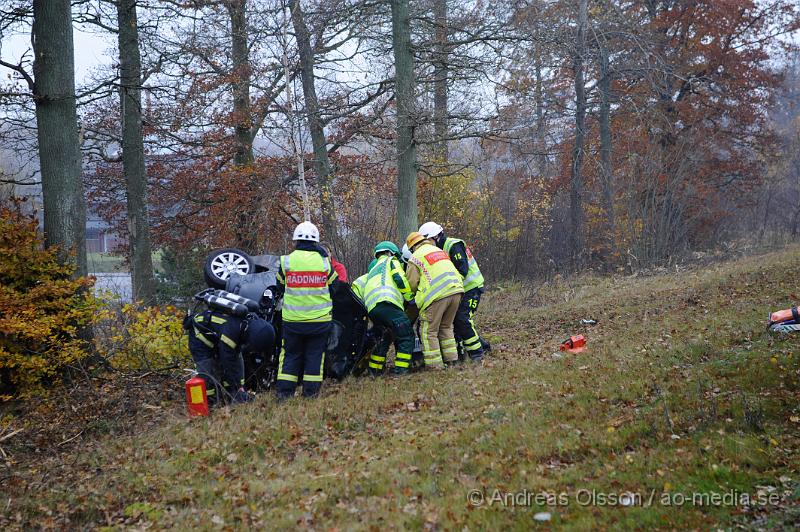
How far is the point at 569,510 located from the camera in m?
4.77

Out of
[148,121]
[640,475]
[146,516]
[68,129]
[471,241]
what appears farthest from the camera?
[471,241]

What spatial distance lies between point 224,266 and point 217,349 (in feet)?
4.13

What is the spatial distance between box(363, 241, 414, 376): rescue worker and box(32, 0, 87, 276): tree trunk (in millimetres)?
4308

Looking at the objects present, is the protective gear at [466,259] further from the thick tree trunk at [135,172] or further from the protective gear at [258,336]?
the thick tree trunk at [135,172]

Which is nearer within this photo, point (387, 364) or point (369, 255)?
point (387, 364)

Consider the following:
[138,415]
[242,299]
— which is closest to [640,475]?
[242,299]

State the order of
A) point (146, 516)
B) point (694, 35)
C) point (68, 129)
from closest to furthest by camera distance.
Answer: point (146, 516)
point (68, 129)
point (694, 35)

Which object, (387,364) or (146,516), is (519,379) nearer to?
(387,364)

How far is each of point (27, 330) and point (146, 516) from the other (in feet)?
12.6

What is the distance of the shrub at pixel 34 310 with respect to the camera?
27.4 feet

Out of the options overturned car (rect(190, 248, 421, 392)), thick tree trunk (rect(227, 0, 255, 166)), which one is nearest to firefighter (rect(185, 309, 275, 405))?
overturned car (rect(190, 248, 421, 392))

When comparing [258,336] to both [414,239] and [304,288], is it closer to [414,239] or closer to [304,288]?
[304,288]

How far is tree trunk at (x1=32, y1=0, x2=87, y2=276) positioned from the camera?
379 inches

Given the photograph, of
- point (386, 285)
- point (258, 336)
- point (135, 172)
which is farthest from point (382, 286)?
point (135, 172)
